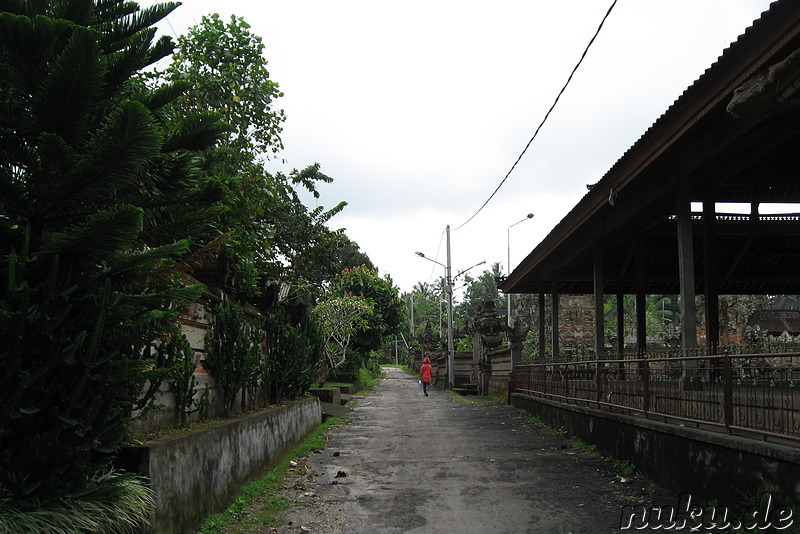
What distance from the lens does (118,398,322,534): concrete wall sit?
430cm

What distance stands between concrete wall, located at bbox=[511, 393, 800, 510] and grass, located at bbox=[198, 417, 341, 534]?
390 centimetres

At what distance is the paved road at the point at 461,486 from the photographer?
18.3 feet

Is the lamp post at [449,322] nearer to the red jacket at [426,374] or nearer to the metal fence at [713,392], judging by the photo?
the red jacket at [426,374]

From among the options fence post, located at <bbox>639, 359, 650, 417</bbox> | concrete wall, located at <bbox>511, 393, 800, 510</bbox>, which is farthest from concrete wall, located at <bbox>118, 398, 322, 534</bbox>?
fence post, located at <bbox>639, 359, 650, 417</bbox>

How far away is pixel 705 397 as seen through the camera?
251 inches

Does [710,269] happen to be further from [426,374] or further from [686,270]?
[426,374]

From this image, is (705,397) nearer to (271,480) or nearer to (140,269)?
(271,480)

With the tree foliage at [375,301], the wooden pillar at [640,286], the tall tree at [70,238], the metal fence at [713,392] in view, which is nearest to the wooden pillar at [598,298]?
the wooden pillar at [640,286]

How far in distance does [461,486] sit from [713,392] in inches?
111

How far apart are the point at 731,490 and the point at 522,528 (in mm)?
1803

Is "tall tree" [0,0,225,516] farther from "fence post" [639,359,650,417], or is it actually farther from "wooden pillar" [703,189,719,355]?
"wooden pillar" [703,189,719,355]

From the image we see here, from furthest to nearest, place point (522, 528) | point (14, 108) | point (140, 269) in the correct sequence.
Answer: point (522, 528) < point (140, 269) < point (14, 108)

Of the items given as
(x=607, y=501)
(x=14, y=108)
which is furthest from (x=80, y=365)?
(x=607, y=501)

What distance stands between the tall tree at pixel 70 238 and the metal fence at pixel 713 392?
14.9 ft
